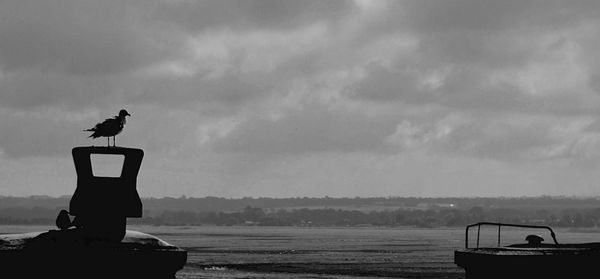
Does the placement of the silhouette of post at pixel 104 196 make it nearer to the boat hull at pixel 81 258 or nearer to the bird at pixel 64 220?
the bird at pixel 64 220

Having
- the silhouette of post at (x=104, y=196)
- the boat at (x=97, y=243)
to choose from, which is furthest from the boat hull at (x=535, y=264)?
the silhouette of post at (x=104, y=196)

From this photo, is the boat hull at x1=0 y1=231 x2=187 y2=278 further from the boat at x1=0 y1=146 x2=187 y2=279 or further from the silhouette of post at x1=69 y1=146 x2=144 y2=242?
the silhouette of post at x1=69 y1=146 x2=144 y2=242

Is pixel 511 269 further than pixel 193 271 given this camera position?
No

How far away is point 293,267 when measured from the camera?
250ft

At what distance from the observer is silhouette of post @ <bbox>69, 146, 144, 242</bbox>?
12281 millimetres

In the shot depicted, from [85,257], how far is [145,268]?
0.68 meters

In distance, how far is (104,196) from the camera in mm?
12297

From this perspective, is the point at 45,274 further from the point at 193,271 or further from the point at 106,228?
the point at 193,271

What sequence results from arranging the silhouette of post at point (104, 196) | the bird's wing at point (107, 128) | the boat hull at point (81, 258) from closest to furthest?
1. the boat hull at point (81, 258)
2. the silhouette of post at point (104, 196)
3. the bird's wing at point (107, 128)

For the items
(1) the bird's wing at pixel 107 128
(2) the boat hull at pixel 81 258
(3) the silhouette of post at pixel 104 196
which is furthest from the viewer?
(1) the bird's wing at pixel 107 128

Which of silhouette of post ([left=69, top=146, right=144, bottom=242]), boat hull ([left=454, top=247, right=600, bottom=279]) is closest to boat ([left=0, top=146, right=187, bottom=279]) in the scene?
silhouette of post ([left=69, top=146, right=144, bottom=242])

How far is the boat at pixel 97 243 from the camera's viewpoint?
11.7 metres

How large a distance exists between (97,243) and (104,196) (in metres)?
0.66

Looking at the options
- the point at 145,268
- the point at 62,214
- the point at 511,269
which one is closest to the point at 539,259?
the point at 511,269
